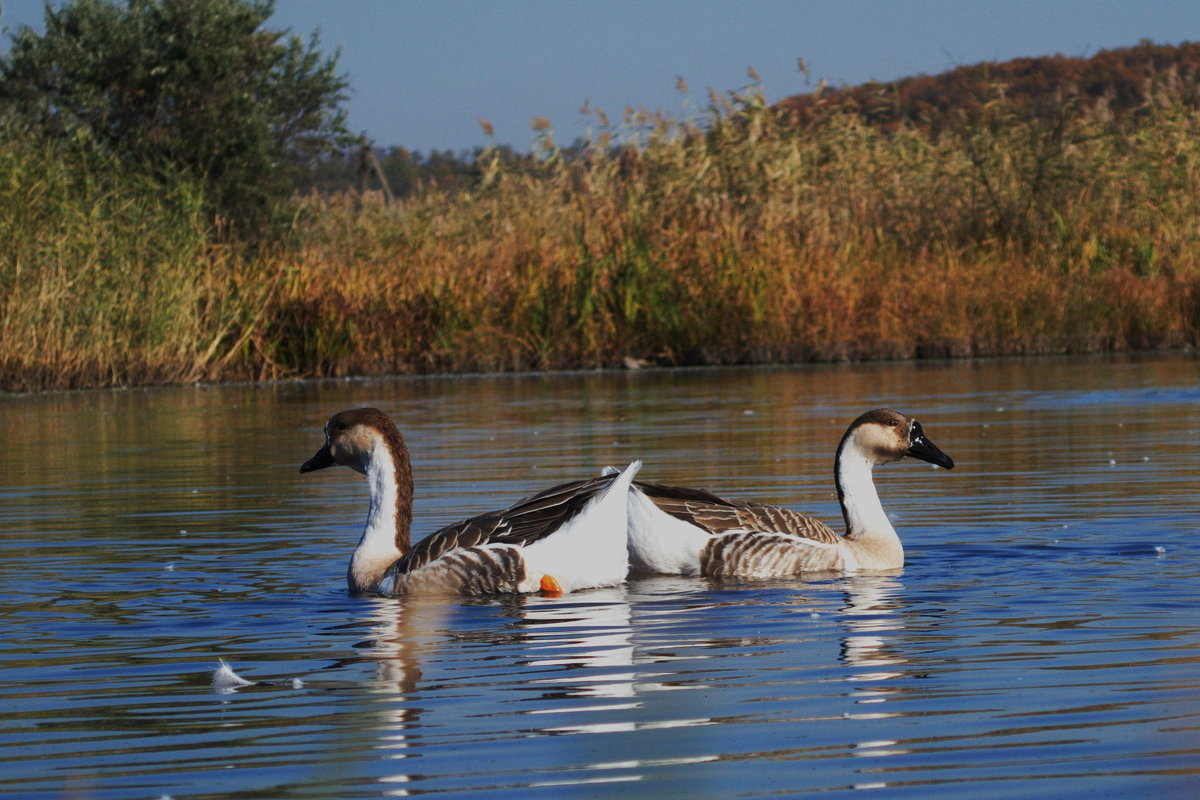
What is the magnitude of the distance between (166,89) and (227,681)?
2765cm

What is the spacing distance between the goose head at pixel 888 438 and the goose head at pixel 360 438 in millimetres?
2240

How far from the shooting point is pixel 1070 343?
27.2m

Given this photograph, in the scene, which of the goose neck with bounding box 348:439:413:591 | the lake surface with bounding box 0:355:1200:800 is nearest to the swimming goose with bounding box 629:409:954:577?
the lake surface with bounding box 0:355:1200:800

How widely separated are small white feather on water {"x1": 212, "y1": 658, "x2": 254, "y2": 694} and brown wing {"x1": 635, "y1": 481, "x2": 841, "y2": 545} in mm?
2682

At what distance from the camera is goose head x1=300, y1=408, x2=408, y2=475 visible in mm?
8250

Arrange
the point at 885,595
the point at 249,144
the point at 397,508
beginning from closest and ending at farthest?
1. the point at 885,595
2. the point at 397,508
3. the point at 249,144

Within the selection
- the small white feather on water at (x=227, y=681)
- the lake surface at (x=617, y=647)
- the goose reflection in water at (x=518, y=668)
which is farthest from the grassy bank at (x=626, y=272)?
the small white feather on water at (x=227, y=681)

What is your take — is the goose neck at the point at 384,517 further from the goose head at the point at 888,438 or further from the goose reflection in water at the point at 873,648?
the goose head at the point at 888,438

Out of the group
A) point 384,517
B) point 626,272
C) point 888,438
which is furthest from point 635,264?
point 384,517

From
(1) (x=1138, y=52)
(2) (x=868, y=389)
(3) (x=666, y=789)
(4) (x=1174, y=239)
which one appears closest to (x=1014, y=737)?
(3) (x=666, y=789)

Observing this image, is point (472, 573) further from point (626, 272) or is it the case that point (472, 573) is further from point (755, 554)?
point (626, 272)

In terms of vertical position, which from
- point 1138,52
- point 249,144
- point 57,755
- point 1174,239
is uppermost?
point 1138,52

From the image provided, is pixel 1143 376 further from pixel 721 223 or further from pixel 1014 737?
pixel 1014 737

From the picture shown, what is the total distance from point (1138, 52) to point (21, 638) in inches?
3661
